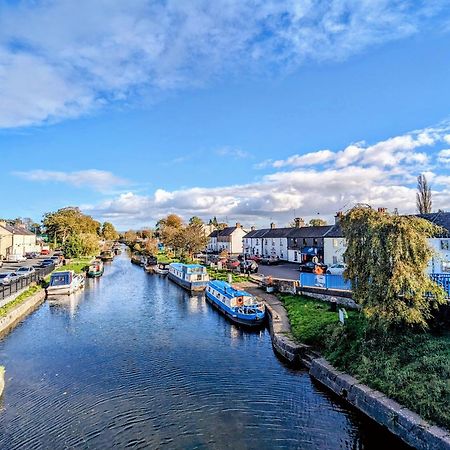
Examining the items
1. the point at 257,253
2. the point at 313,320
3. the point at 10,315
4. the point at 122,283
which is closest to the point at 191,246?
the point at 257,253

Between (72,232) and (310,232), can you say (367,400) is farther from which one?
(72,232)

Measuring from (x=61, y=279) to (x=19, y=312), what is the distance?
1202cm

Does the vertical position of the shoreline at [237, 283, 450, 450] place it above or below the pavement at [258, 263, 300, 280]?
below

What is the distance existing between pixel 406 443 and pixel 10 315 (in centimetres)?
2654

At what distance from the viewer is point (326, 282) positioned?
2809 centimetres

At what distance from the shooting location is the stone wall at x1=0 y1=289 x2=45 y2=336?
84.5ft

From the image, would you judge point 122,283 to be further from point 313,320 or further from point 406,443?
point 406,443

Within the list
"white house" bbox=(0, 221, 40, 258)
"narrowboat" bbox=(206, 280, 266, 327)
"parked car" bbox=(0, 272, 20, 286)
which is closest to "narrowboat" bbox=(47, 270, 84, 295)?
"parked car" bbox=(0, 272, 20, 286)

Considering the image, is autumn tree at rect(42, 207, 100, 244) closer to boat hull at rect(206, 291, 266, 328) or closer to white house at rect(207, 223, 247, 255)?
white house at rect(207, 223, 247, 255)

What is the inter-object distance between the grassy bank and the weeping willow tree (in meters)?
0.88

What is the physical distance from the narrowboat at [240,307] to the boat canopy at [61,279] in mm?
18400

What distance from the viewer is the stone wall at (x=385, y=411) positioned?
1044 cm

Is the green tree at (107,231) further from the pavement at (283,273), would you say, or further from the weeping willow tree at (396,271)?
the weeping willow tree at (396,271)

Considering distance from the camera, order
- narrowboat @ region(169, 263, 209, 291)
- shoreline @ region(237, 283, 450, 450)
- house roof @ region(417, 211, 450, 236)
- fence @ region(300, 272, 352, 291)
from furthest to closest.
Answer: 1. narrowboat @ region(169, 263, 209, 291)
2. house roof @ region(417, 211, 450, 236)
3. fence @ region(300, 272, 352, 291)
4. shoreline @ region(237, 283, 450, 450)
